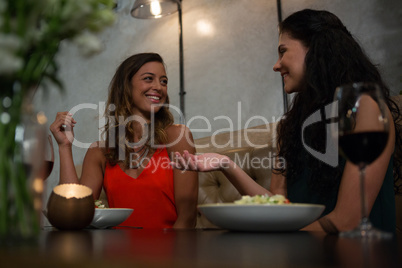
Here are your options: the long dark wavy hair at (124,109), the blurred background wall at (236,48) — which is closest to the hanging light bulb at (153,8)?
the blurred background wall at (236,48)

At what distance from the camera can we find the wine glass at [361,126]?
2.16ft

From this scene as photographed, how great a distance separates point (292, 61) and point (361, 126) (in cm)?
88

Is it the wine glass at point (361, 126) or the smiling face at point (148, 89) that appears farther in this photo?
the smiling face at point (148, 89)

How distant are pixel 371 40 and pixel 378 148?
1936 millimetres

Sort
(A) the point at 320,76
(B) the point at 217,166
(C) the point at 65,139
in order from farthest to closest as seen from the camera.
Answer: (C) the point at 65,139, (A) the point at 320,76, (B) the point at 217,166

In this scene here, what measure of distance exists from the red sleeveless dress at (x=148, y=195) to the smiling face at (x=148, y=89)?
327 millimetres

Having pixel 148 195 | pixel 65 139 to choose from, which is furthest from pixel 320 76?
pixel 65 139

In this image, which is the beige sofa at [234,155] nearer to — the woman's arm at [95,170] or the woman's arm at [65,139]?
the woman's arm at [95,170]

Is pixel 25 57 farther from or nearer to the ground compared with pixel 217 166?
farther from the ground

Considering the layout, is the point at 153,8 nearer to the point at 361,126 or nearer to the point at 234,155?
the point at 234,155

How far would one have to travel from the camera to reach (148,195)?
6.04 ft

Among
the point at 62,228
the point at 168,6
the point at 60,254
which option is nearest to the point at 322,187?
the point at 62,228

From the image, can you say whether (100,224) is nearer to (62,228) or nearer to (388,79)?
(62,228)

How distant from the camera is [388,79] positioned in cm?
228
